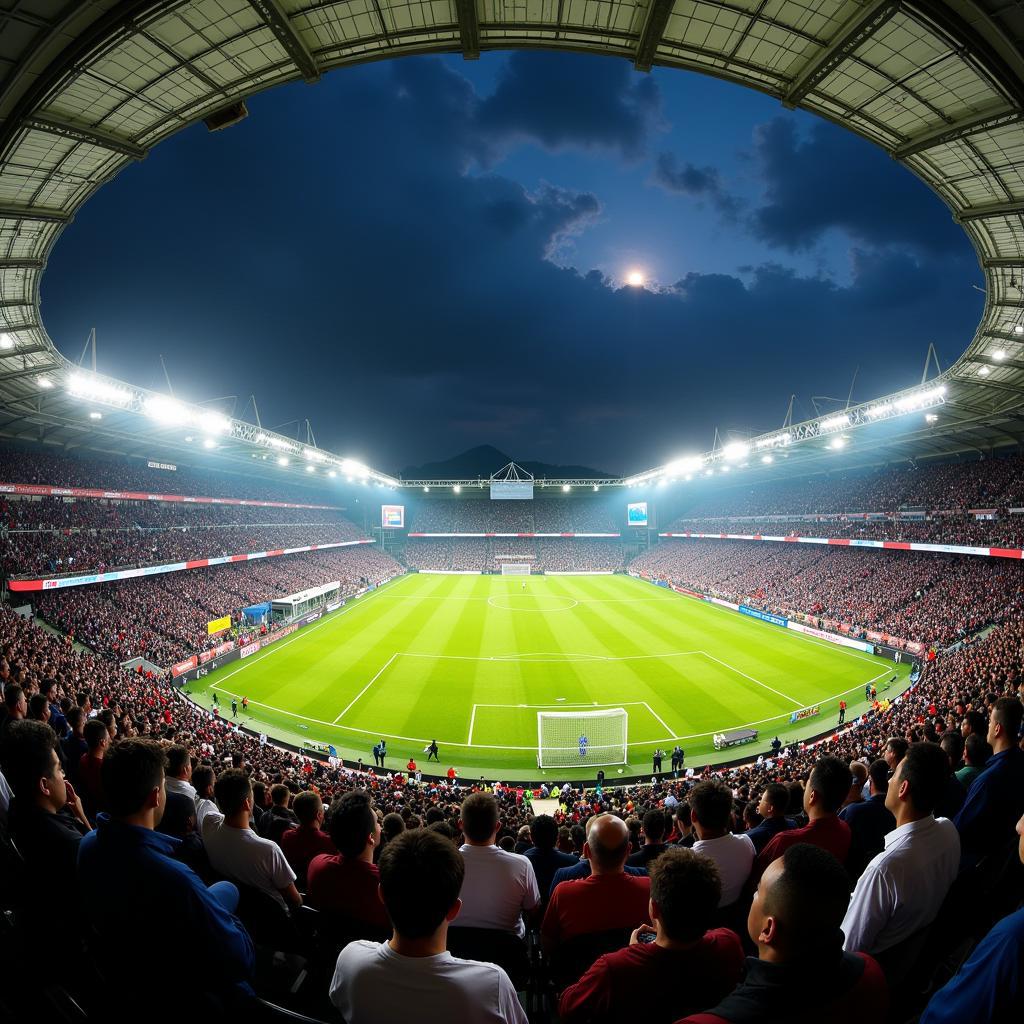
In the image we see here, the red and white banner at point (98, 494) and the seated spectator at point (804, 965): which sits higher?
the red and white banner at point (98, 494)

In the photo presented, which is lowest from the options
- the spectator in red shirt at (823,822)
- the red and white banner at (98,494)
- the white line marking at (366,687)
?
the white line marking at (366,687)

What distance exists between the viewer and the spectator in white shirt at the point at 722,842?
4137 mm

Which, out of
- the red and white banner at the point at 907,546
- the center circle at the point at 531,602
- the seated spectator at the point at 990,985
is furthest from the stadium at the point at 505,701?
the center circle at the point at 531,602

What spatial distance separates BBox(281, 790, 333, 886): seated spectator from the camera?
5266mm

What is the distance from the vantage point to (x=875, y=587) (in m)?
37.1

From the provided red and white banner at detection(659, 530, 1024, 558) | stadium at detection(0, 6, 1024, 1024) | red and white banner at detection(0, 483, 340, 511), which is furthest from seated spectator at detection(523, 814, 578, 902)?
red and white banner at detection(0, 483, 340, 511)

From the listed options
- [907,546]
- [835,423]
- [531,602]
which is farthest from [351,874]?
[531,602]

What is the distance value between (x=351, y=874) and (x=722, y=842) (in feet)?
9.23

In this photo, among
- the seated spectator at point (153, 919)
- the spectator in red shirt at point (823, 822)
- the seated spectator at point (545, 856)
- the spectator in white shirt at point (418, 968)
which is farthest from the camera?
the seated spectator at point (545, 856)

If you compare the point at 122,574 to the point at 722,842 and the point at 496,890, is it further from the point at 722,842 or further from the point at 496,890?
the point at 722,842

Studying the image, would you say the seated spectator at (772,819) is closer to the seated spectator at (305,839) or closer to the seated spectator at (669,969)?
the seated spectator at (669,969)

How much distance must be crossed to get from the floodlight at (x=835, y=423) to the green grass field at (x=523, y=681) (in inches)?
540

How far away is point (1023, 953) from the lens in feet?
5.67

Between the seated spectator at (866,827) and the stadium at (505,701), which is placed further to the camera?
the seated spectator at (866,827)
